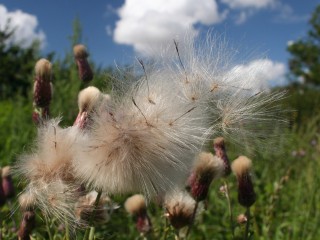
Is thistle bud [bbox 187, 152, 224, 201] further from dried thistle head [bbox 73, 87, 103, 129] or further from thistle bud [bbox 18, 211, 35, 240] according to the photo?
thistle bud [bbox 18, 211, 35, 240]

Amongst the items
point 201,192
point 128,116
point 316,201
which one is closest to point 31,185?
point 128,116

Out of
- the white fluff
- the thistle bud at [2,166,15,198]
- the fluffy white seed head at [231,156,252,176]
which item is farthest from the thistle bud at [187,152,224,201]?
the thistle bud at [2,166,15,198]

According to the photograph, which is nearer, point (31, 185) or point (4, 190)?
point (31, 185)

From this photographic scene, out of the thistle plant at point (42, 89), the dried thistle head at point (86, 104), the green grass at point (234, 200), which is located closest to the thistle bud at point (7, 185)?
the thistle plant at point (42, 89)

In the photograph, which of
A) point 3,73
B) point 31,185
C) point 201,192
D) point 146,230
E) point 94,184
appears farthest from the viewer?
point 3,73

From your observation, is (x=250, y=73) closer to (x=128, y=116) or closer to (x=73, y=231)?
(x=128, y=116)

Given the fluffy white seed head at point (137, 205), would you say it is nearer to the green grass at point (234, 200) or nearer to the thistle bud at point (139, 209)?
the thistle bud at point (139, 209)
